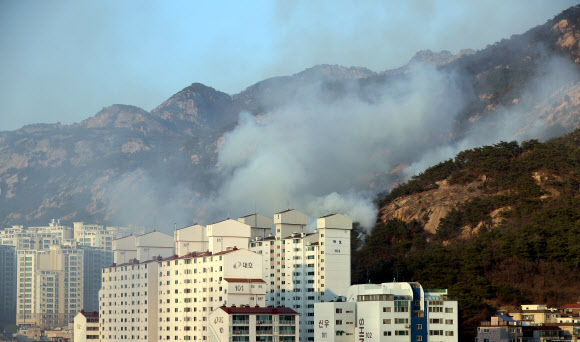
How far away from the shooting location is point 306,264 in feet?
246

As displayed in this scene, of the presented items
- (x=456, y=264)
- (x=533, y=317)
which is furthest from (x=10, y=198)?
(x=533, y=317)

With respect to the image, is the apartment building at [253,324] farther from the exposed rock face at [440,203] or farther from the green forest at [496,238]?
the exposed rock face at [440,203]

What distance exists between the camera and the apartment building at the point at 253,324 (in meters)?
63.1

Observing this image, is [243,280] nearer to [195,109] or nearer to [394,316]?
[394,316]

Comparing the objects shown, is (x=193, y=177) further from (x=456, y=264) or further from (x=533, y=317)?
(x=533, y=317)

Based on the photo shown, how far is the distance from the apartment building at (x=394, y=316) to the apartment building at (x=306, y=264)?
988 centimetres

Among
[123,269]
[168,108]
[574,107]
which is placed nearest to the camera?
[123,269]

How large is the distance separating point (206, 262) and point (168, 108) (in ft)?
323

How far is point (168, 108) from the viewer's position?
168 meters

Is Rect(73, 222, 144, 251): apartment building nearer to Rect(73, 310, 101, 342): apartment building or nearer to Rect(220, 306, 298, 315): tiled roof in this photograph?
Rect(73, 310, 101, 342): apartment building

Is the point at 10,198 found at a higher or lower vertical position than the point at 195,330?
higher

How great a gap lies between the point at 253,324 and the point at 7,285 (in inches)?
2459

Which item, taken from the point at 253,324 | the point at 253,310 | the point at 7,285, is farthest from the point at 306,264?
the point at 7,285

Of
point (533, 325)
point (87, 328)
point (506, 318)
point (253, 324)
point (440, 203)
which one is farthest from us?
point (440, 203)
